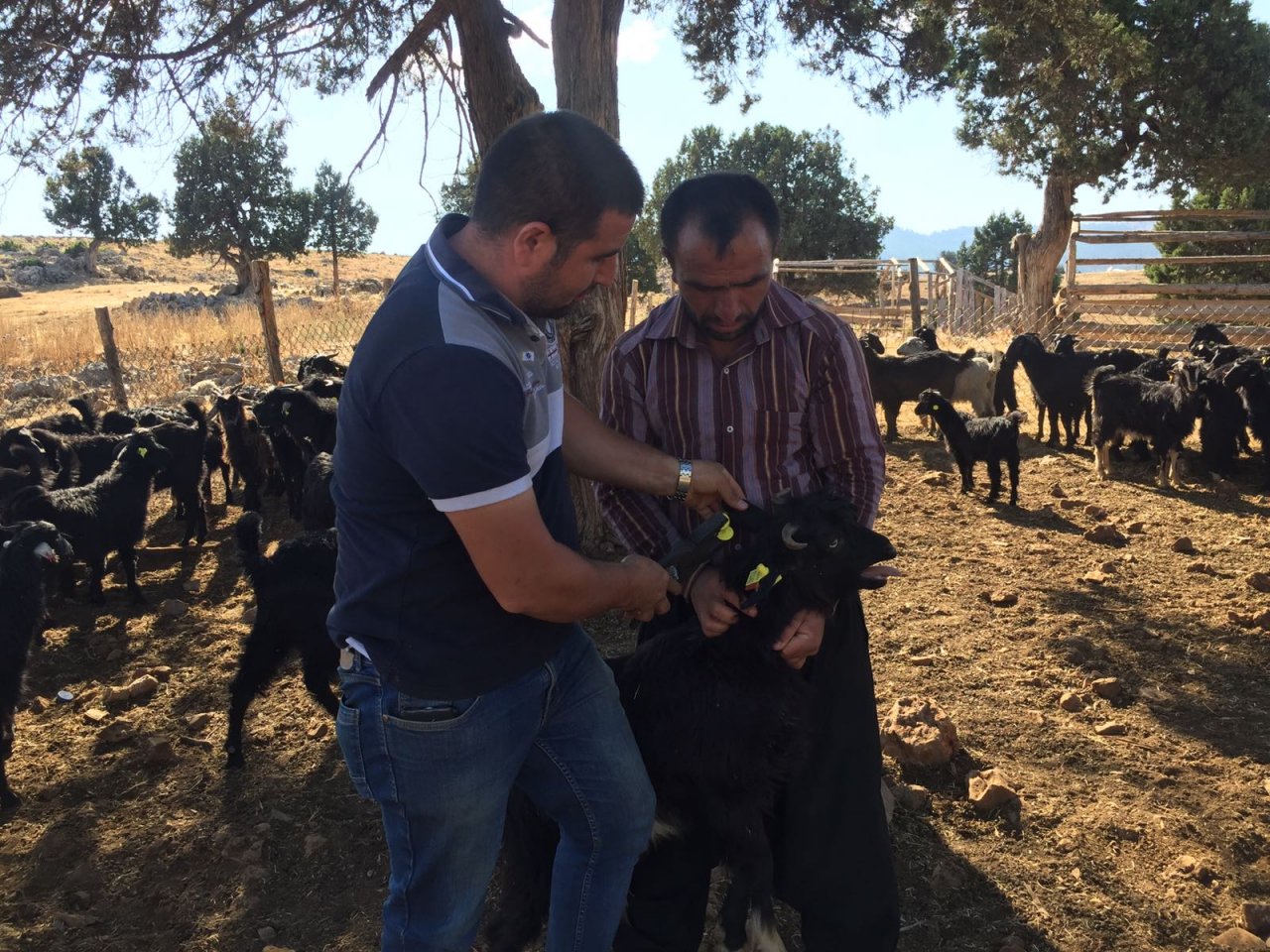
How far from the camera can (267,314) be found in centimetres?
1400

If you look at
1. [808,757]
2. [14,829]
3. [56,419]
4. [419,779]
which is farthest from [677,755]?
[56,419]

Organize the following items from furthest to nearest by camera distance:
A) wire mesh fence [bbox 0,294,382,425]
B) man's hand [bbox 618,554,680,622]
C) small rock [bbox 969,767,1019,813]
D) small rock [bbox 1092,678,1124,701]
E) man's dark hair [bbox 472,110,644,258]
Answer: wire mesh fence [bbox 0,294,382,425] → small rock [bbox 1092,678,1124,701] → small rock [bbox 969,767,1019,813] → man's hand [bbox 618,554,680,622] → man's dark hair [bbox 472,110,644,258]

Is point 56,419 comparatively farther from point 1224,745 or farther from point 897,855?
point 1224,745

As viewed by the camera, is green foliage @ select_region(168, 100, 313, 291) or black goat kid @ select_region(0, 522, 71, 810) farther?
green foliage @ select_region(168, 100, 313, 291)

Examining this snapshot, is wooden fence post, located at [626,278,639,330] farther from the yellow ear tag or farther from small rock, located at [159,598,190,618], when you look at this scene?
the yellow ear tag

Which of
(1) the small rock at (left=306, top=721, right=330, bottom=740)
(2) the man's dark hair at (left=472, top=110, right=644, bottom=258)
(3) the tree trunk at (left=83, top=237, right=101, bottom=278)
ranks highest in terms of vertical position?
(3) the tree trunk at (left=83, top=237, right=101, bottom=278)

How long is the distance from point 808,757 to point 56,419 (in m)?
10.7

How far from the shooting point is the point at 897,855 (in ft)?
12.2

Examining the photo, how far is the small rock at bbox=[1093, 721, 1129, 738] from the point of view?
4539 mm

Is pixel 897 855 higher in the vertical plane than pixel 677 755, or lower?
lower

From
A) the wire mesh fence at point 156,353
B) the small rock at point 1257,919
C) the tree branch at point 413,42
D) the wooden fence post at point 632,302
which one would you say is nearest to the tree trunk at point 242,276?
the wire mesh fence at point 156,353

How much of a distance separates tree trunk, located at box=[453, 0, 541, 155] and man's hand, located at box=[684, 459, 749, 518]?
4.65m

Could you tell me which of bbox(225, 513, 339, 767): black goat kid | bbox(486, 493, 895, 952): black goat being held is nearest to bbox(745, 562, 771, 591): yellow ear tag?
bbox(486, 493, 895, 952): black goat being held

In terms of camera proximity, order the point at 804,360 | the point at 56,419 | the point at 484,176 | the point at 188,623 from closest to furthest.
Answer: the point at 484,176, the point at 804,360, the point at 188,623, the point at 56,419
